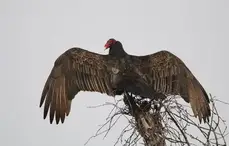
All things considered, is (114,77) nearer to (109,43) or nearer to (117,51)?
(117,51)

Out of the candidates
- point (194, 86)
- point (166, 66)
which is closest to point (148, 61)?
point (166, 66)

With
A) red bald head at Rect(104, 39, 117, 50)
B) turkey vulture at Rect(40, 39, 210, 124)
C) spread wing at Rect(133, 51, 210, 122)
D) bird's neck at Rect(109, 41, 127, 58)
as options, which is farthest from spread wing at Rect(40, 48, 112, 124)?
spread wing at Rect(133, 51, 210, 122)

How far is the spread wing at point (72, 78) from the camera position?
6141 mm

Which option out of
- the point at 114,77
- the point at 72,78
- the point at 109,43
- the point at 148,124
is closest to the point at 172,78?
the point at 114,77

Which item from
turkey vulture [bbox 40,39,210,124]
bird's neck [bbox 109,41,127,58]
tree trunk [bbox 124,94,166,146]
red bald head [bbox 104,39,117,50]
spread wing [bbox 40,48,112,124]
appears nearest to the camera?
tree trunk [bbox 124,94,166,146]

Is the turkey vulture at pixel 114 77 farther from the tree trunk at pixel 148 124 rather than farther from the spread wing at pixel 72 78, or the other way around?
the tree trunk at pixel 148 124

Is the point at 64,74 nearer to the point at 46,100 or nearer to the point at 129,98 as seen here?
the point at 46,100

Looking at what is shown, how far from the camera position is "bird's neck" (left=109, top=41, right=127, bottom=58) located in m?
6.46

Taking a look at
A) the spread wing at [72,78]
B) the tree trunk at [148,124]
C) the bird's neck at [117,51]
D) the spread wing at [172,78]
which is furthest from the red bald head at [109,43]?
the tree trunk at [148,124]

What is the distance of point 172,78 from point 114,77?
2.56 feet

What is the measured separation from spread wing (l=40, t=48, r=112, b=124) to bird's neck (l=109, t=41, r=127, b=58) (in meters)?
0.13

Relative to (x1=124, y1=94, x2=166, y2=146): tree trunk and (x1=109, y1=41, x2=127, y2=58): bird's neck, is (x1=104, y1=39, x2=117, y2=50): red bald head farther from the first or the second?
(x1=124, y1=94, x2=166, y2=146): tree trunk

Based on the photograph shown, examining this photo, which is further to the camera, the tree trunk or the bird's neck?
the bird's neck

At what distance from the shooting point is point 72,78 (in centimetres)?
648
